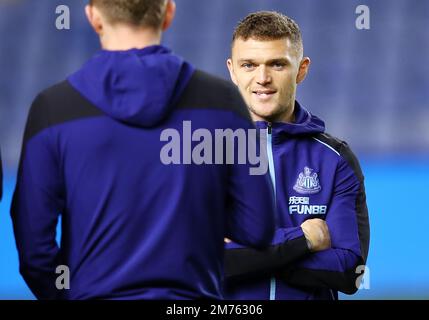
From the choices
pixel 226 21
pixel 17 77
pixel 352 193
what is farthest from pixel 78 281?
pixel 226 21

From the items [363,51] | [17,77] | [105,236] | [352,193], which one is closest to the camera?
[105,236]

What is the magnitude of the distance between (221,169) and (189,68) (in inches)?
9.4

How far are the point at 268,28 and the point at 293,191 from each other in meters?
0.55

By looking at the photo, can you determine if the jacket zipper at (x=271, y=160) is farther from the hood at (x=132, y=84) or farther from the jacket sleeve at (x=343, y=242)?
the hood at (x=132, y=84)

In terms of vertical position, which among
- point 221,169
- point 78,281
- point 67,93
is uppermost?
point 67,93

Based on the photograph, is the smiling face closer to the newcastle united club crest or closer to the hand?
the newcastle united club crest

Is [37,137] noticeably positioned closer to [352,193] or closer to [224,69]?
[352,193]

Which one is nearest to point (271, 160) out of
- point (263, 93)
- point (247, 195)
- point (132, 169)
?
point (263, 93)

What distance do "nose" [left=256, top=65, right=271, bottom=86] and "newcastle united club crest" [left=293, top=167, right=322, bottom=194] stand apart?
31 cm

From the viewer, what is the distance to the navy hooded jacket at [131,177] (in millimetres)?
2037

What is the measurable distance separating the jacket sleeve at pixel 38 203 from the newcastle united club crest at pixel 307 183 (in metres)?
0.90

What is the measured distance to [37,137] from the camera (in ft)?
6.84

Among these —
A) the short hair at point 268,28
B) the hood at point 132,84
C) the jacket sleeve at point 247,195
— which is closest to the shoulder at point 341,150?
the short hair at point 268,28

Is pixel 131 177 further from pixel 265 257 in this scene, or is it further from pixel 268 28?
pixel 268 28
